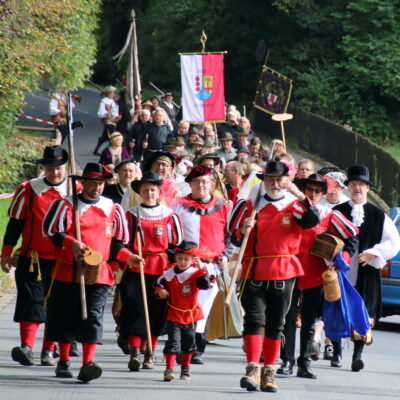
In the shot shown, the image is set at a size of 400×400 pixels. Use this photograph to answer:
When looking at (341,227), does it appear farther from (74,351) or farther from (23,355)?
(23,355)

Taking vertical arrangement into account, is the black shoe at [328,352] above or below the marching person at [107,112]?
above

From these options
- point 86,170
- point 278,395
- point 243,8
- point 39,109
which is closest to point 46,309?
point 86,170

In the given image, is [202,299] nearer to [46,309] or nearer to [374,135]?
[46,309]

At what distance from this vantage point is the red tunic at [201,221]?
11945 mm

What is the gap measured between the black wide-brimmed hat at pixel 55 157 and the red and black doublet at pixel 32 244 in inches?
8.4

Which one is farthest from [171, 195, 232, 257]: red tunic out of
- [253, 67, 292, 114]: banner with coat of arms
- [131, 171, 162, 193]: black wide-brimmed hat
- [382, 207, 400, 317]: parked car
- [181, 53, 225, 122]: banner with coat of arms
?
[253, 67, 292, 114]: banner with coat of arms

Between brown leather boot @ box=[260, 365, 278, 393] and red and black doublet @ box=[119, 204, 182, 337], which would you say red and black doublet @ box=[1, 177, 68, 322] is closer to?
red and black doublet @ box=[119, 204, 182, 337]

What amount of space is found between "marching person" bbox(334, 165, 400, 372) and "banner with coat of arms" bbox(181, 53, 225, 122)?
10832 millimetres

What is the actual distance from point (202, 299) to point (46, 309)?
1.78 meters

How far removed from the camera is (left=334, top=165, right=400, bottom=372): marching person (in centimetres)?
1236

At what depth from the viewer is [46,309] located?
11.0m

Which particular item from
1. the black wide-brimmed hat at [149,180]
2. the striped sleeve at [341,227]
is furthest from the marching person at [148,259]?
the striped sleeve at [341,227]

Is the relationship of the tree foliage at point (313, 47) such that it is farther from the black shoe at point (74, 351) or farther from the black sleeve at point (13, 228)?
the black sleeve at point (13, 228)

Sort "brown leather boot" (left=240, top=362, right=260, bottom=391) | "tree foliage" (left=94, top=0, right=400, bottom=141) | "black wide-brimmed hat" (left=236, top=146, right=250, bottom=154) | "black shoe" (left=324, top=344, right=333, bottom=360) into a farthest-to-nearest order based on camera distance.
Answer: "tree foliage" (left=94, top=0, right=400, bottom=141) < "black wide-brimmed hat" (left=236, top=146, right=250, bottom=154) < "black shoe" (left=324, top=344, right=333, bottom=360) < "brown leather boot" (left=240, top=362, right=260, bottom=391)
